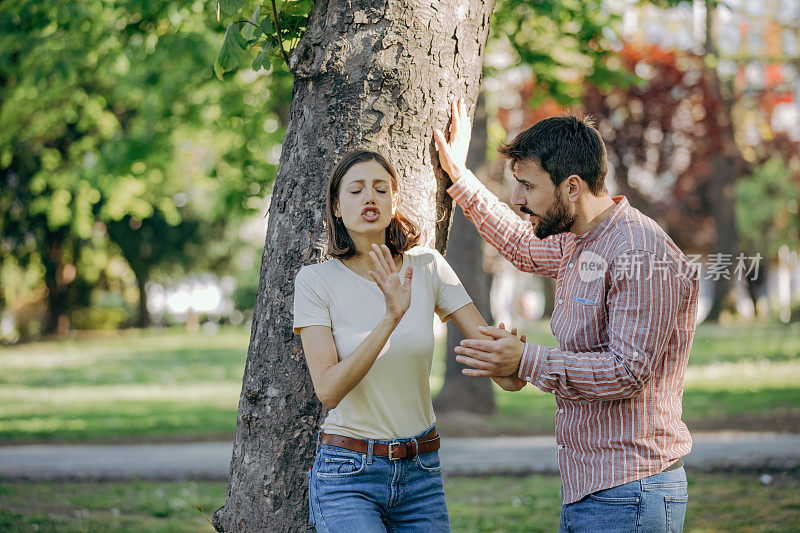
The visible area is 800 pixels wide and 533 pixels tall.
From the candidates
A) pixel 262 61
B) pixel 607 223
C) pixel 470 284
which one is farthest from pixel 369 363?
pixel 470 284

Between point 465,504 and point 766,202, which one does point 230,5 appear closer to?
point 465,504

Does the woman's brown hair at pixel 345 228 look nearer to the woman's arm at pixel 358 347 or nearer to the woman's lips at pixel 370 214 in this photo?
the woman's lips at pixel 370 214

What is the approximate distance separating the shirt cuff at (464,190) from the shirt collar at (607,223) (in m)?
0.83

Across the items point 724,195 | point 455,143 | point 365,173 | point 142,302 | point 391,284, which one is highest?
point 724,195

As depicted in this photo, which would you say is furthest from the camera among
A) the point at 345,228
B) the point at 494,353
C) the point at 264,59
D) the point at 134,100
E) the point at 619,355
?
the point at 134,100

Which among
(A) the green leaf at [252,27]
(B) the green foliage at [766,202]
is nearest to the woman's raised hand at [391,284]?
(A) the green leaf at [252,27]

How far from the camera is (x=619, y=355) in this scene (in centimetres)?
277

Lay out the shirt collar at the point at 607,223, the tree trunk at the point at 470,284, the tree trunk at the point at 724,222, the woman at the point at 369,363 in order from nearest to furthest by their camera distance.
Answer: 1. the woman at the point at 369,363
2. the shirt collar at the point at 607,223
3. the tree trunk at the point at 470,284
4. the tree trunk at the point at 724,222

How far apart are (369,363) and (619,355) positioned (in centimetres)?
82

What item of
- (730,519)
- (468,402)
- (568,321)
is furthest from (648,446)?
(468,402)

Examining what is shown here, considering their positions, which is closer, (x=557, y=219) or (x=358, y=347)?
(x=358, y=347)

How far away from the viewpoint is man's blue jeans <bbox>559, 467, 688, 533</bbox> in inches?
113

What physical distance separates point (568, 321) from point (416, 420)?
2.14ft

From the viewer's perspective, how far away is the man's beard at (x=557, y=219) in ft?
10.1
